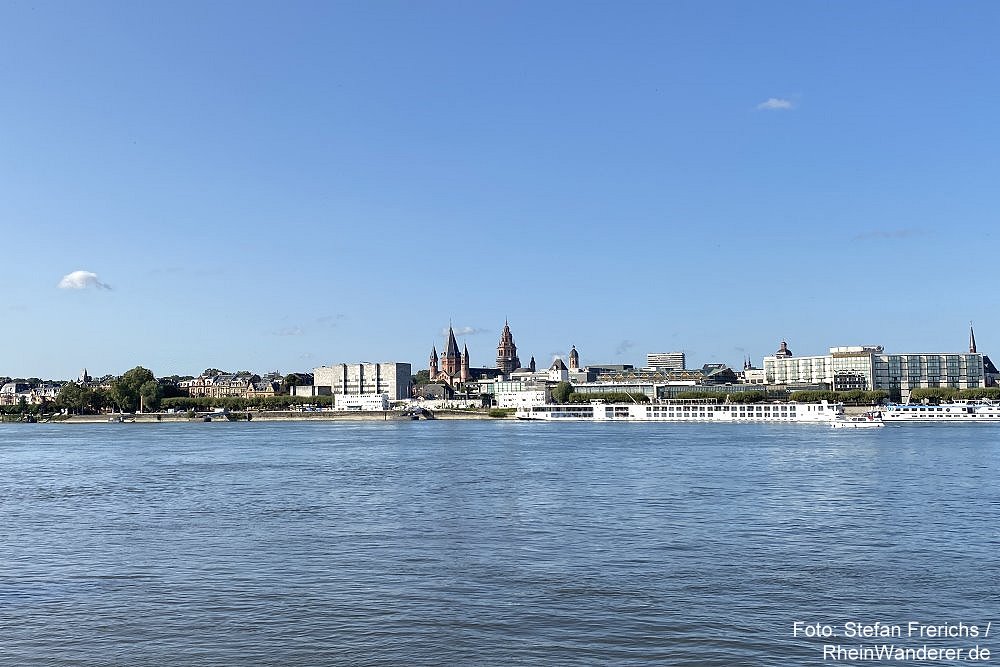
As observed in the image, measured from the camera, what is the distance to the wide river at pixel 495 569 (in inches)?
521

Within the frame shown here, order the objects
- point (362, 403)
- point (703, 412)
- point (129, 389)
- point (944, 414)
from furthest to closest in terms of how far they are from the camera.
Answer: point (362, 403) < point (129, 389) < point (703, 412) < point (944, 414)

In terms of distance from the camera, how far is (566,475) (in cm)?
3891

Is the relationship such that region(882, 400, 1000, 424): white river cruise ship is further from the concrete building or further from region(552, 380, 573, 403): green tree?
the concrete building

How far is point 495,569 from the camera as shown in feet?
59.3

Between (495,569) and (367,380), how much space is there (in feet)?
556

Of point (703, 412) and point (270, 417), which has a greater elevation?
point (703, 412)

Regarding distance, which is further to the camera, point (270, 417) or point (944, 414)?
point (270, 417)

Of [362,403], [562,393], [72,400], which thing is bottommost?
[362,403]

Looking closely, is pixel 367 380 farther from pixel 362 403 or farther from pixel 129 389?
pixel 129 389

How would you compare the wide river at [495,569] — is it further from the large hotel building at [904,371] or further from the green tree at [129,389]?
the large hotel building at [904,371]

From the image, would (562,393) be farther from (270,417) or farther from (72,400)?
(72,400)

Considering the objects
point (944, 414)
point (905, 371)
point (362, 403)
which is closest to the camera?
point (944, 414)

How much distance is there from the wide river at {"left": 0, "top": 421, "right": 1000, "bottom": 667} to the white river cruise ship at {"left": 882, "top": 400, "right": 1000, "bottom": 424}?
80819 millimetres

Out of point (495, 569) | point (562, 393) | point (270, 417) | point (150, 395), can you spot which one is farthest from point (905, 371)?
point (495, 569)
